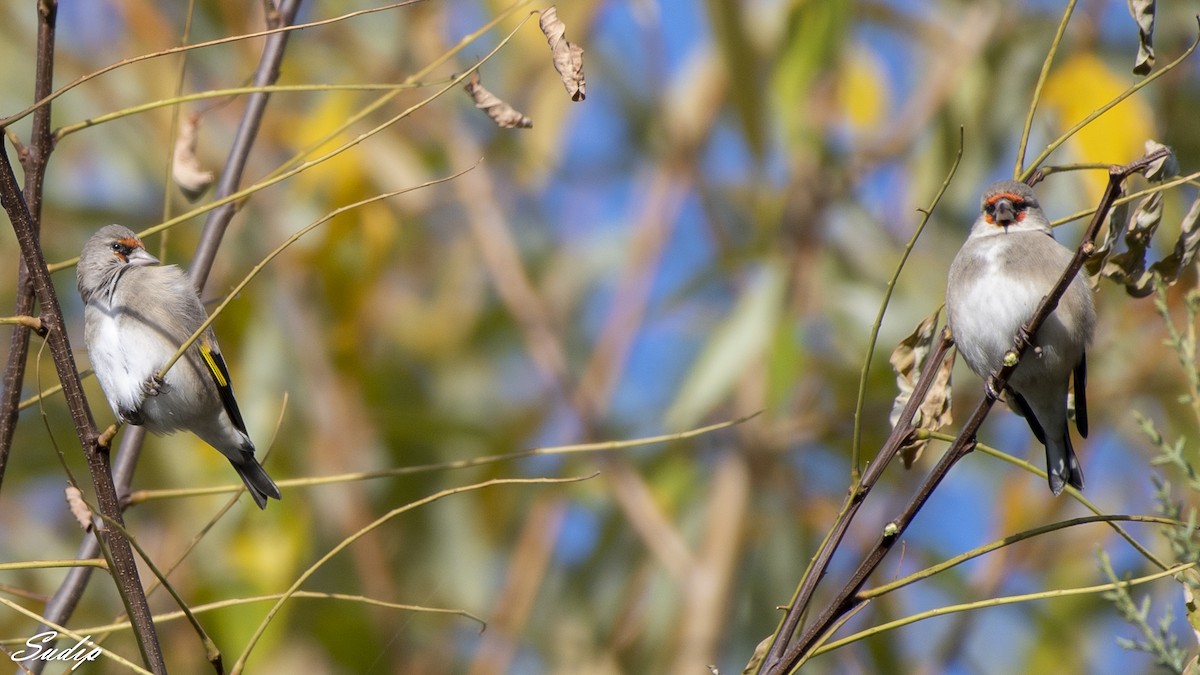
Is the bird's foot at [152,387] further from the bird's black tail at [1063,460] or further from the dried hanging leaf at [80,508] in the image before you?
the bird's black tail at [1063,460]

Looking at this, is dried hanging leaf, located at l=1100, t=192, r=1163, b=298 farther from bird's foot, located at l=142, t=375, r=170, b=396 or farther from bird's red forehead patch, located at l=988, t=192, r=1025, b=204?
bird's foot, located at l=142, t=375, r=170, b=396

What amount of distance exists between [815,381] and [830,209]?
2.66ft

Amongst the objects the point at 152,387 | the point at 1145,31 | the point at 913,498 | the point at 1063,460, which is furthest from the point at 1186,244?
the point at 152,387

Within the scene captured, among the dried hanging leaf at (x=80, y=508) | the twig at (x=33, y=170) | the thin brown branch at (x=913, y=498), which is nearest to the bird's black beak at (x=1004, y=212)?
the thin brown branch at (x=913, y=498)

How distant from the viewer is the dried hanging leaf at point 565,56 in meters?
1.92

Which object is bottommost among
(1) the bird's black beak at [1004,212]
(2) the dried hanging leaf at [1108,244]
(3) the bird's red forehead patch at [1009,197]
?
(1) the bird's black beak at [1004,212]

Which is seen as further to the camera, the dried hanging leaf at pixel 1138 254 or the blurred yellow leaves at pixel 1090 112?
the blurred yellow leaves at pixel 1090 112

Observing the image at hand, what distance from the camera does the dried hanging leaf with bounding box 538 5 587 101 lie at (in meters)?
1.92

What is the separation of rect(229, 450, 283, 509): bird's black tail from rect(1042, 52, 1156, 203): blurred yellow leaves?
10.1 feet

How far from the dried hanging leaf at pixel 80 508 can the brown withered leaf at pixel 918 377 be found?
1.32 m

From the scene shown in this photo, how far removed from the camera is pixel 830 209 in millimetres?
5176

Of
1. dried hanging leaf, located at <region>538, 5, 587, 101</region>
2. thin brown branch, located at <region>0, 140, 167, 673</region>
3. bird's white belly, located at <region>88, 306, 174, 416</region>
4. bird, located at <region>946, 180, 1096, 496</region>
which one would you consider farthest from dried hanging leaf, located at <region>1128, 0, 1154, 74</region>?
bird's white belly, located at <region>88, 306, 174, 416</region>

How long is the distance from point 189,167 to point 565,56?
1.37 m

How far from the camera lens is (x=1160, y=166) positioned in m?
2.06
